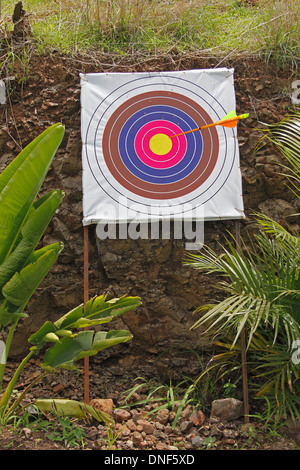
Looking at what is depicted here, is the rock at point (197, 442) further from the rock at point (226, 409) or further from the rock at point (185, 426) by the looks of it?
the rock at point (226, 409)

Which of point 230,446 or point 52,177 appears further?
point 52,177

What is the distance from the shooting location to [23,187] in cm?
331

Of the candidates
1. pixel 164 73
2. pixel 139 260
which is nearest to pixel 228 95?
pixel 164 73

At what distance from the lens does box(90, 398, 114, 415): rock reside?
12.5ft

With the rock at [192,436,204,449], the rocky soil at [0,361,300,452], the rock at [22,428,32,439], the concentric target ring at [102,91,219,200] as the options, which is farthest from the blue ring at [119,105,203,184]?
the rock at [22,428,32,439]

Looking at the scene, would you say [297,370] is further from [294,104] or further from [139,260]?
[294,104]

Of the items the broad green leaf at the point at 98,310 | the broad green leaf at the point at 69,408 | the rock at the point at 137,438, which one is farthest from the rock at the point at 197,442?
the broad green leaf at the point at 98,310

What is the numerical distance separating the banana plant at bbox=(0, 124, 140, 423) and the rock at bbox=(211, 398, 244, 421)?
0.91m

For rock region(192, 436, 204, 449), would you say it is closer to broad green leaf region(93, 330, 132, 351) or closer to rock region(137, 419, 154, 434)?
rock region(137, 419, 154, 434)

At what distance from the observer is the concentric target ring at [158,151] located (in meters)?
4.31

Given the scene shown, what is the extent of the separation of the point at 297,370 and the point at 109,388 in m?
1.45

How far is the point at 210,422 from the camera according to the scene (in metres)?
3.79

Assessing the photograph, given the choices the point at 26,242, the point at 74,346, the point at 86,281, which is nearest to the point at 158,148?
the point at 86,281

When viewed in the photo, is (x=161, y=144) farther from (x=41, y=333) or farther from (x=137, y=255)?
(x=41, y=333)
